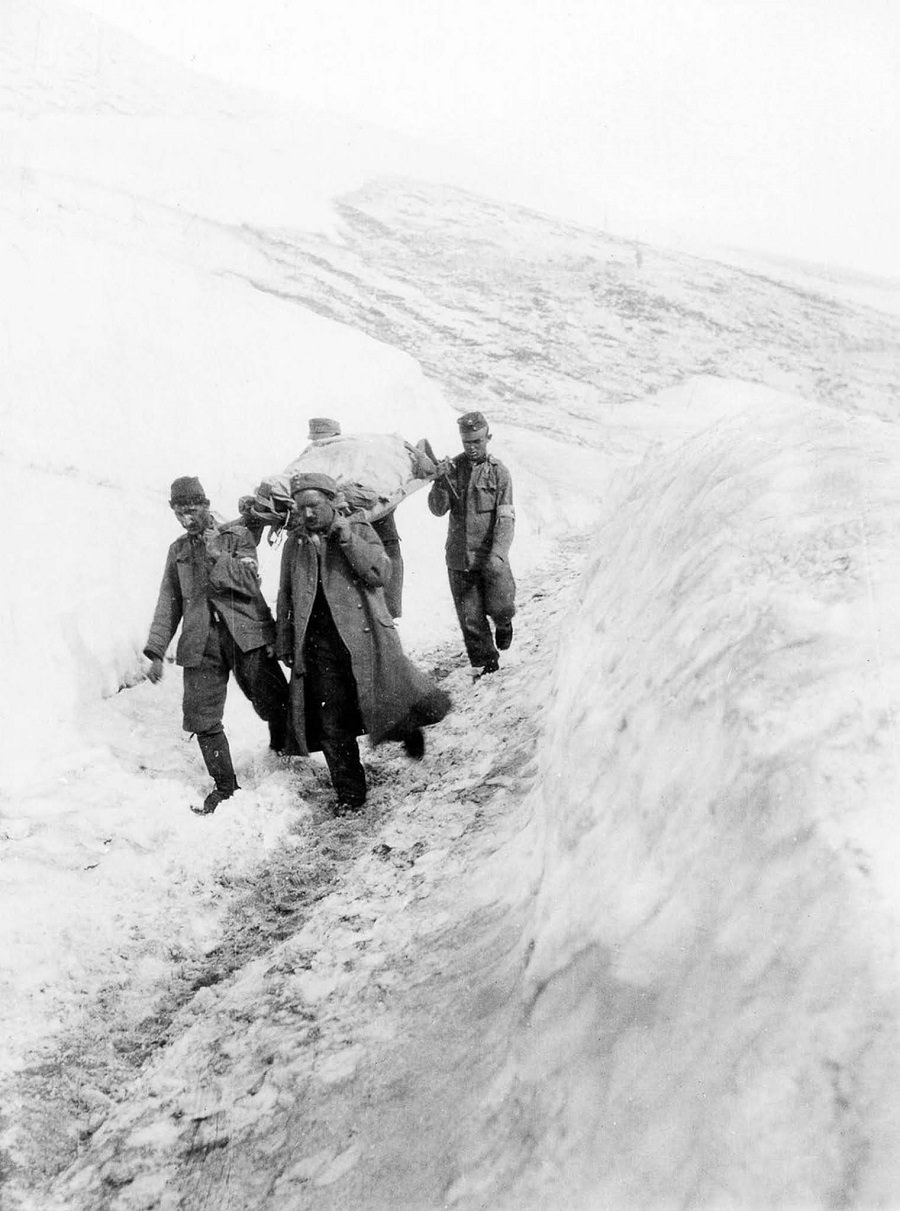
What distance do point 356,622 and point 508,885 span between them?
1958mm

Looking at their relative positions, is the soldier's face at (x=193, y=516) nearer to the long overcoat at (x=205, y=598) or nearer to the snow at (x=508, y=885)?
the long overcoat at (x=205, y=598)

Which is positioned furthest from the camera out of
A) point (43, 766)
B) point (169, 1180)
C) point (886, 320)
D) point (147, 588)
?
point (886, 320)

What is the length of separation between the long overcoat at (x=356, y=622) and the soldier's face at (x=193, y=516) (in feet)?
1.44

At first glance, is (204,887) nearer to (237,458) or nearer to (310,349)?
(237,458)

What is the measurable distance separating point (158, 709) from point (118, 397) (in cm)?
284

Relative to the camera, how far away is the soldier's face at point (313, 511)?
Answer: 4164 millimetres

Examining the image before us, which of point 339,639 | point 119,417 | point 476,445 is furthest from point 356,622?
point 119,417

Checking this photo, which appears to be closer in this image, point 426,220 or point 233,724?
point 233,724

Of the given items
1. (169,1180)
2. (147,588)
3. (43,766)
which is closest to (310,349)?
(147,588)

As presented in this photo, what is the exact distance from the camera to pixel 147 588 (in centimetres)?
567

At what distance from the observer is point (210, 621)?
4.46 meters

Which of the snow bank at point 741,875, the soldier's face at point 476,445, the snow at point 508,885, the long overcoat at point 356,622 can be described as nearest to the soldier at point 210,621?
the long overcoat at point 356,622

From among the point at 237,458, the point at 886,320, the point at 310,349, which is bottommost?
the point at 237,458

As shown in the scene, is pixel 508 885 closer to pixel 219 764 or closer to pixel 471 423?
pixel 219 764
